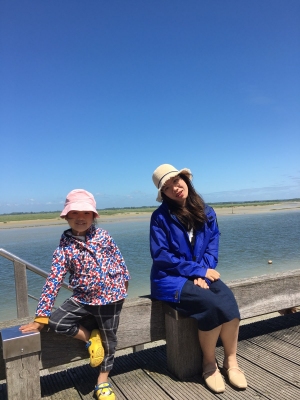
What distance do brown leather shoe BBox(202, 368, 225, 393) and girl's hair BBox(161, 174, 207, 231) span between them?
0.99m

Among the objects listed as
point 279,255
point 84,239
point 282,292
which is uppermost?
point 84,239

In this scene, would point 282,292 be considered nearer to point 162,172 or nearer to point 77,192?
point 162,172

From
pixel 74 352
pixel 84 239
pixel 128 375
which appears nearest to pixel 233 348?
pixel 128 375

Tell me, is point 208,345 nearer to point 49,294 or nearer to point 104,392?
point 104,392

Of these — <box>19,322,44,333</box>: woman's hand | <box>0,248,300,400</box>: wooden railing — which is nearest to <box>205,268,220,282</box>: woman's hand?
<box>0,248,300,400</box>: wooden railing

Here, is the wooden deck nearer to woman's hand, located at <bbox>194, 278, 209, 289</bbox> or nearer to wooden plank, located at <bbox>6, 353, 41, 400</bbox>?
wooden plank, located at <bbox>6, 353, 41, 400</bbox>

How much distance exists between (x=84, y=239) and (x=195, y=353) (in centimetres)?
114

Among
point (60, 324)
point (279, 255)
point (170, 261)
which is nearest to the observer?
Result: point (60, 324)

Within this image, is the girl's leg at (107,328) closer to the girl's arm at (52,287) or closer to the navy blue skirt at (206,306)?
the girl's arm at (52,287)

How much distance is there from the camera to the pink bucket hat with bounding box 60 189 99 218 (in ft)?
7.13

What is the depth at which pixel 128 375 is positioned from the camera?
241 centimetres

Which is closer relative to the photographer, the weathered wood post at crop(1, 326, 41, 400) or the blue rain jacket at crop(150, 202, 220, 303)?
the weathered wood post at crop(1, 326, 41, 400)

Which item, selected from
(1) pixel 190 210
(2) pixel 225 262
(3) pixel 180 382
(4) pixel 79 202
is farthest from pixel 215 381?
(2) pixel 225 262

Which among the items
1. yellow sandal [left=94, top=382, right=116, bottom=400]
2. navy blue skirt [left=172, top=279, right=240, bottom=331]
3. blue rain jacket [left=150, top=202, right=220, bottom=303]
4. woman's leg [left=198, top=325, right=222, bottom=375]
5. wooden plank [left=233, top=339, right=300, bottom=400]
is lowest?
wooden plank [left=233, top=339, right=300, bottom=400]
